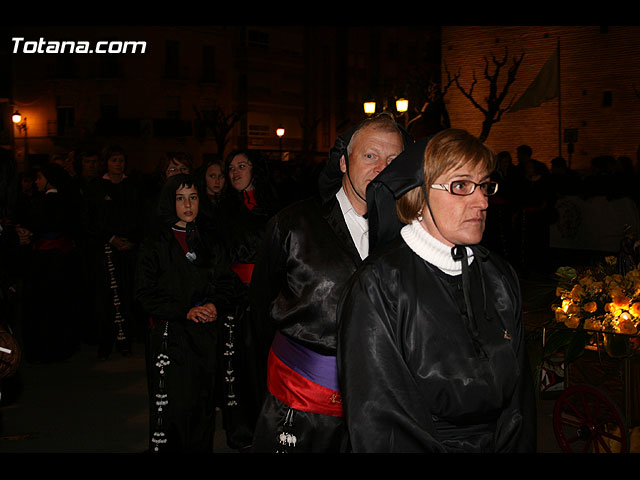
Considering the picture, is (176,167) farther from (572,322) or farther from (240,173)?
(572,322)

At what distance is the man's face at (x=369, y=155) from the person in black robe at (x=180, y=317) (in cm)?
173

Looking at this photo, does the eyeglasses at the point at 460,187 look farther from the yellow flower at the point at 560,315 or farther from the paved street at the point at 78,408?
the paved street at the point at 78,408

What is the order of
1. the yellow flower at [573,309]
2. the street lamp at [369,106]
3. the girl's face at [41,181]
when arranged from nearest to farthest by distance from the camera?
the yellow flower at [573,309] → the girl's face at [41,181] → the street lamp at [369,106]

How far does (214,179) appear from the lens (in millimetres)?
7488

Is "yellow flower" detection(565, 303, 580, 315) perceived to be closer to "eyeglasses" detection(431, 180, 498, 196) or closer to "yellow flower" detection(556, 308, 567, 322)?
"yellow flower" detection(556, 308, 567, 322)

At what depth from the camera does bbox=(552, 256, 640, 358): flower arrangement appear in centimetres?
466

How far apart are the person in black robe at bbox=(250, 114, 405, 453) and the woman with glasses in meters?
0.95

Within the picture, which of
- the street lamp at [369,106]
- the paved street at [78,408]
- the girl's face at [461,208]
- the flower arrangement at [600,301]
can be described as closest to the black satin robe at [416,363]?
the girl's face at [461,208]

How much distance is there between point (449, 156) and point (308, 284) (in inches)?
53.8

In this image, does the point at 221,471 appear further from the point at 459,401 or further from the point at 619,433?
the point at 619,433

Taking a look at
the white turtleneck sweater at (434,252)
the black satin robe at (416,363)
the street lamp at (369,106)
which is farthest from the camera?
the street lamp at (369,106)

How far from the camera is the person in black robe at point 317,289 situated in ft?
12.1

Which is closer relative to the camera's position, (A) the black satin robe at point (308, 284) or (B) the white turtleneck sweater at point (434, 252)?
(B) the white turtleneck sweater at point (434, 252)
